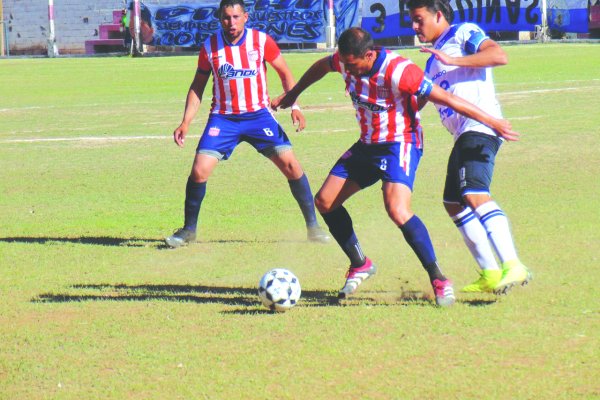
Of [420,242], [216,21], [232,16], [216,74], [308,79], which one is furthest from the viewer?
[216,21]

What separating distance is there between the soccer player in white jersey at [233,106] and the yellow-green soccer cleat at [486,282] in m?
2.87

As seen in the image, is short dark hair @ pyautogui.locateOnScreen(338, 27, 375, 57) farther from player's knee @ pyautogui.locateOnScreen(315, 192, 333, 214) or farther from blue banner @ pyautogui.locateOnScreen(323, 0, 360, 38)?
blue banner @ pyautogui.locateOnScreen(323, 0, 360, 38)

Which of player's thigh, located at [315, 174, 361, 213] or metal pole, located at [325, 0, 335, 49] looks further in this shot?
metal pole, located at [325, 0, 335, 49]

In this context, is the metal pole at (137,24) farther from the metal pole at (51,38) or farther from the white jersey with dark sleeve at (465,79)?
the white jersey with dark sleeve at (465,79)

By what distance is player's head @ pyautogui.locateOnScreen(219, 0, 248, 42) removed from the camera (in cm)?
1039

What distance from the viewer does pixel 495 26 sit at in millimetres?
42406

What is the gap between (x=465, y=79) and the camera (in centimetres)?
798

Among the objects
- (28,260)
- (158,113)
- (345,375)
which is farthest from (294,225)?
(158,113)

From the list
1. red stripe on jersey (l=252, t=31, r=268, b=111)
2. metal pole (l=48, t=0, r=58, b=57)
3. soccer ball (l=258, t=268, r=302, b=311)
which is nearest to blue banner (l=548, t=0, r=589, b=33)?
metal pole (l=48, t=0, r=58, b=57)

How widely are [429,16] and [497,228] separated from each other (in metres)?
1.62

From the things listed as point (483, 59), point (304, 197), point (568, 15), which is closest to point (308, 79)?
A: point (483, 59)

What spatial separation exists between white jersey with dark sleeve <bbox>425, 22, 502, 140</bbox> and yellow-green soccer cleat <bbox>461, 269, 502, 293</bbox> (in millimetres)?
1020

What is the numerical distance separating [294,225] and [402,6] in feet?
111

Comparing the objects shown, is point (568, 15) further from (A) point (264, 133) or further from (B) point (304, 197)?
(A) point (264, 133)
